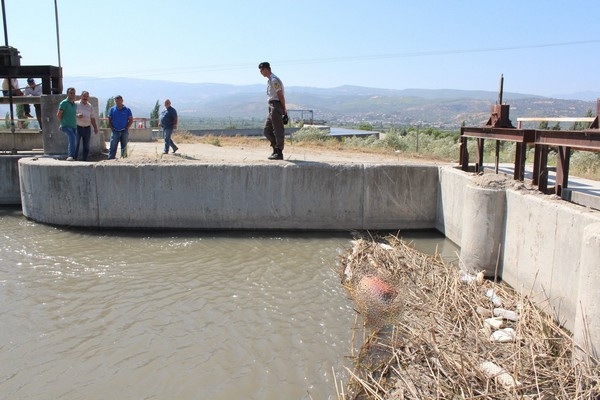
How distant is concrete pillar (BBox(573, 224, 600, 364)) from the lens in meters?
4.59

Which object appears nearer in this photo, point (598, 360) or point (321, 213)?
point (598, 360)

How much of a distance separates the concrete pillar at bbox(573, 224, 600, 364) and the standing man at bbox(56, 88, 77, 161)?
1015cm

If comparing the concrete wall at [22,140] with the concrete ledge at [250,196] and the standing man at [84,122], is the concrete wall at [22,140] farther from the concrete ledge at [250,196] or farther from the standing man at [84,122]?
the concrete ledge at [250,196]

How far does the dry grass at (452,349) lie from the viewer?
4508 millimetres

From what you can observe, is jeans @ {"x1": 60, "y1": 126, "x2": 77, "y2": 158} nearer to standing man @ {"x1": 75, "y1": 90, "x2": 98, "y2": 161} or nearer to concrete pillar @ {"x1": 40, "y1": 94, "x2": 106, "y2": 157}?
standing man @ {"x1": 75, "y1": 90, "x2": 98, "y2": 161}

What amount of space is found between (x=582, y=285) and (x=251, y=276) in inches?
180

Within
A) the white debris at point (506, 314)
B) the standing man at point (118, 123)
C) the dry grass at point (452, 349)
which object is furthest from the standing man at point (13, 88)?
the white debris at point (506, 314)

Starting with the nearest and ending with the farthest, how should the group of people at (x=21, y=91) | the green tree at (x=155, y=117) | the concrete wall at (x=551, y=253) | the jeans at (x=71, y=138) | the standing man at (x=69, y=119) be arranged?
1. the concrete wall at (x=551, y=253)
2. the standing man at (x=69, y=119)
3. the jeans at (x=71, y=138)
4. the group of people at (x=21, y=91)
5. the green tree at (x=155, y=117)

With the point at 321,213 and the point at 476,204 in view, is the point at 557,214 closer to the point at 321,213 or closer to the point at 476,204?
the point at 476,204

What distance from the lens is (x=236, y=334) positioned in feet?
20.1

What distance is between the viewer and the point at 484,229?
770cm

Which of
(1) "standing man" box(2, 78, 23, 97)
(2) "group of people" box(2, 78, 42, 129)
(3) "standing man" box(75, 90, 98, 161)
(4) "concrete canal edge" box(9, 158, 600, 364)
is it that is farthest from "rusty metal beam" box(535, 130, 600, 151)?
(1) "standing man" box(2, 78, 23, 97)

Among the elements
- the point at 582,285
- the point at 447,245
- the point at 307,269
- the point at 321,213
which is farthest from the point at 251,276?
the point at 582,285

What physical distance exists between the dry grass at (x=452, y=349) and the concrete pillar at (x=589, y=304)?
0.52 feet
